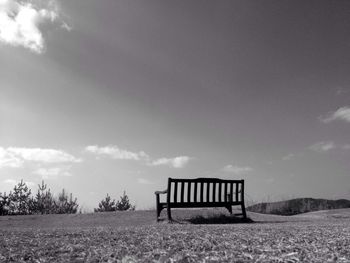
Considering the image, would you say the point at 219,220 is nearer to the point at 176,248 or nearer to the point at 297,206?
the point at 176,248

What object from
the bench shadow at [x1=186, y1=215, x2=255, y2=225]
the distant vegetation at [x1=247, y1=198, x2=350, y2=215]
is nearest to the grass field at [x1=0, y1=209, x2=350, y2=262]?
the bench shadow at [x1=186, y1=215, x2=255, y2=225]

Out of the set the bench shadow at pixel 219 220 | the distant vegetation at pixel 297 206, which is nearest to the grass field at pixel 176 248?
the bench shadow at pixel 219 220

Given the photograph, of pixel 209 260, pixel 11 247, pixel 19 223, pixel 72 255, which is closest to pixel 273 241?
pixel 209 260

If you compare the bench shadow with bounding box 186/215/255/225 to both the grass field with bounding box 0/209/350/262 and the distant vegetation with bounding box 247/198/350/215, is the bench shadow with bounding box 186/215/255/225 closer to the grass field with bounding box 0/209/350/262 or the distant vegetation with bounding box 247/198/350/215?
the grass field with bounding box 0/209/350/262

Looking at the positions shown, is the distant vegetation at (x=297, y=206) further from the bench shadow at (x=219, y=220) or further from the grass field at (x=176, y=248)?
the grass field at (x=176, y=248)

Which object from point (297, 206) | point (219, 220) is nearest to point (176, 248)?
point (219, 220)

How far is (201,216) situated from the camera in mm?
11016

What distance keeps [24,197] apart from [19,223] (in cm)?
843

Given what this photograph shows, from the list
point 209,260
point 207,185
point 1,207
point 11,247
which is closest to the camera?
point 209,260

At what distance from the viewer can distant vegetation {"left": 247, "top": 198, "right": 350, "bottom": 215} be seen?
61.5 ft

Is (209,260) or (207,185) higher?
(207,185)

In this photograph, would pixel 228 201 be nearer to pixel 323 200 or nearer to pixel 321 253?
pixel 321 253

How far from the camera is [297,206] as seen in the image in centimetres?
1970

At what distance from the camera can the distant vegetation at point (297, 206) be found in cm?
1875
